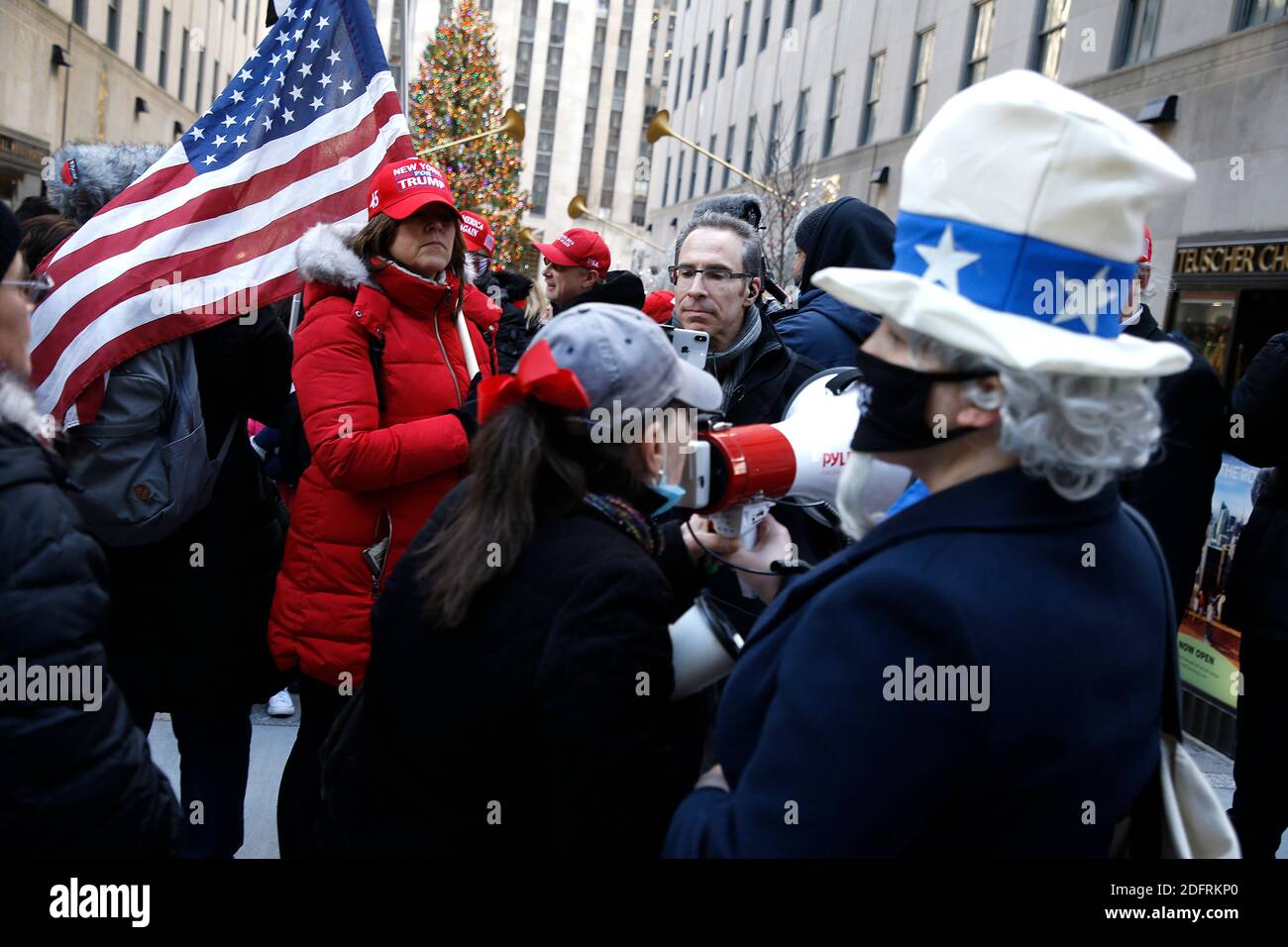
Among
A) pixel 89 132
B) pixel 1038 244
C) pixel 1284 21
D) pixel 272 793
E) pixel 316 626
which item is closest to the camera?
pixel 1038 244

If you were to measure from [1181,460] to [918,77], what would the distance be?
64.0ft

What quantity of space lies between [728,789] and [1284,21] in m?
12.0

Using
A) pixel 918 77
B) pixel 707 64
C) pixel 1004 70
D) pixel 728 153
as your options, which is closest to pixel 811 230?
pixel 1004 70

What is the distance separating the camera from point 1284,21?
10.8 metres

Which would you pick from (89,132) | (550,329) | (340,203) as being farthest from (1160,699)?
(89,132)

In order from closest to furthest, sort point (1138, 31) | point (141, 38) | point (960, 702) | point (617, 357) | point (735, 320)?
point (960, 702) → point (617, 357) → point (735, 320) → point (1138, 31) → point (141, 38)

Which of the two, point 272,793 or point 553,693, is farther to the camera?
point 272,793

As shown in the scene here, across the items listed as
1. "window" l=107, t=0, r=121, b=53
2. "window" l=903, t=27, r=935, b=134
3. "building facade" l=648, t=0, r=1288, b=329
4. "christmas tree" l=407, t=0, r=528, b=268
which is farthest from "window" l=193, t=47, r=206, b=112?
"window" l=903, t=27, r=935, b=134

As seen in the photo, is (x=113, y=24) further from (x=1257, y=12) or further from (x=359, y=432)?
(x=359, y=432)

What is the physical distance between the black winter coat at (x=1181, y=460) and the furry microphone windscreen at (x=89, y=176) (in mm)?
3304

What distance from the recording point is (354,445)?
3.21 metres

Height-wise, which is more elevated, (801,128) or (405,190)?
(801,128)

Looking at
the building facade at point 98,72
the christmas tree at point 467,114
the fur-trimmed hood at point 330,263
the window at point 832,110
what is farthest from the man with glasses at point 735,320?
the christmas tree at point 467,114
